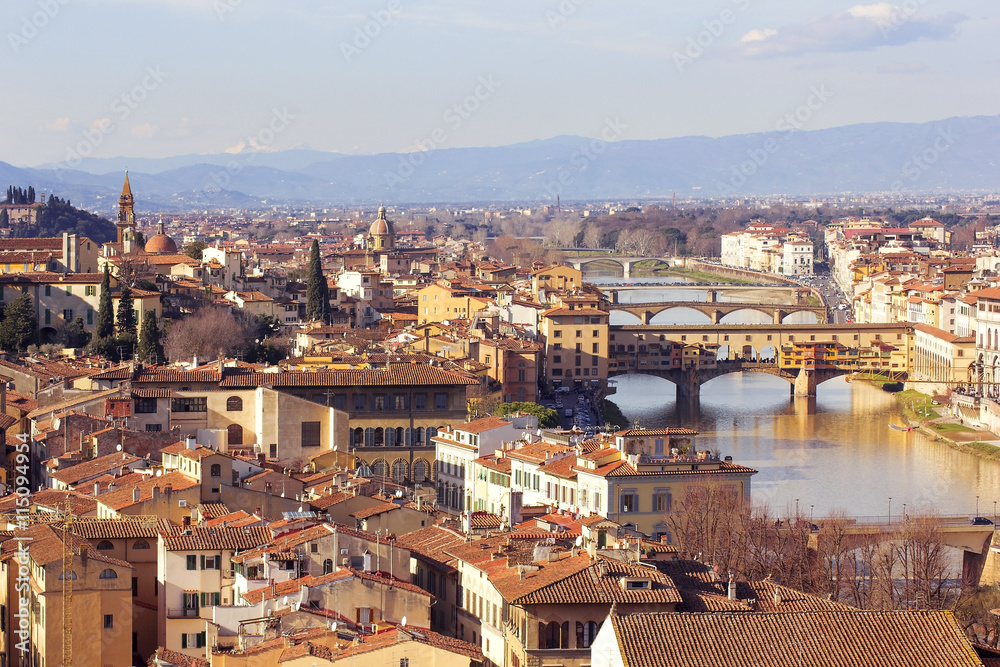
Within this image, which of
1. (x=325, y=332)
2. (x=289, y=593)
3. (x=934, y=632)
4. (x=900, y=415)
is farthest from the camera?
(x=900, y=415)

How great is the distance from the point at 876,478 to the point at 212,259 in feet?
58.5

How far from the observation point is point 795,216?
110m

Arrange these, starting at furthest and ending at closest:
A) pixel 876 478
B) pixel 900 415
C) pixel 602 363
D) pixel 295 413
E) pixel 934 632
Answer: pixel 602 363
pixel 900 415
pixel 876 478
pixel 295 413
pixel 934 632

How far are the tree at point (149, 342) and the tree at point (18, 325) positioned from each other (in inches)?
66.1

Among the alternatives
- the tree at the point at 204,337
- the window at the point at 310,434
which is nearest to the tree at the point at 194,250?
the tree at the point at 204,337

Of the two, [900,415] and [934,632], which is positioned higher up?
[934,632]

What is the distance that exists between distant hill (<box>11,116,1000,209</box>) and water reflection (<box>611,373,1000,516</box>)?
11831 centimetres

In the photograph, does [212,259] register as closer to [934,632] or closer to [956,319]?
[956,319]

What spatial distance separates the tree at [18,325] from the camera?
995 inches

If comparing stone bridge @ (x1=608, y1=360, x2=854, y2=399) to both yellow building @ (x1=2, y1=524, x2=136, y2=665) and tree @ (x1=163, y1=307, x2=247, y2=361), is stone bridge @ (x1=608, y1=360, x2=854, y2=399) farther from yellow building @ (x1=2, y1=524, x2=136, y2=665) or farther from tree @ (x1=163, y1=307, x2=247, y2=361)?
yellow building @ (x1=2, y1=524, x2=136, y2=665)

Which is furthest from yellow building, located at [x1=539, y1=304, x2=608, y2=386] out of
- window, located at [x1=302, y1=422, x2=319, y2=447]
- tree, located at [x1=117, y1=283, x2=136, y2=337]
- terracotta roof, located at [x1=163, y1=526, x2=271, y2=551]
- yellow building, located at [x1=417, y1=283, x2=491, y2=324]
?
terracotta roof, located at [x1=163, y1=526, x2=271, y2=551]

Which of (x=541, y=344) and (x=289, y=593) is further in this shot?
A: (x=541, y=344)

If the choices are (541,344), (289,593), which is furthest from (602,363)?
(289,593)

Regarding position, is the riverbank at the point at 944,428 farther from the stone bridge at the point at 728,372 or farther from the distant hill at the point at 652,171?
the distant hill at the point at 652,171
